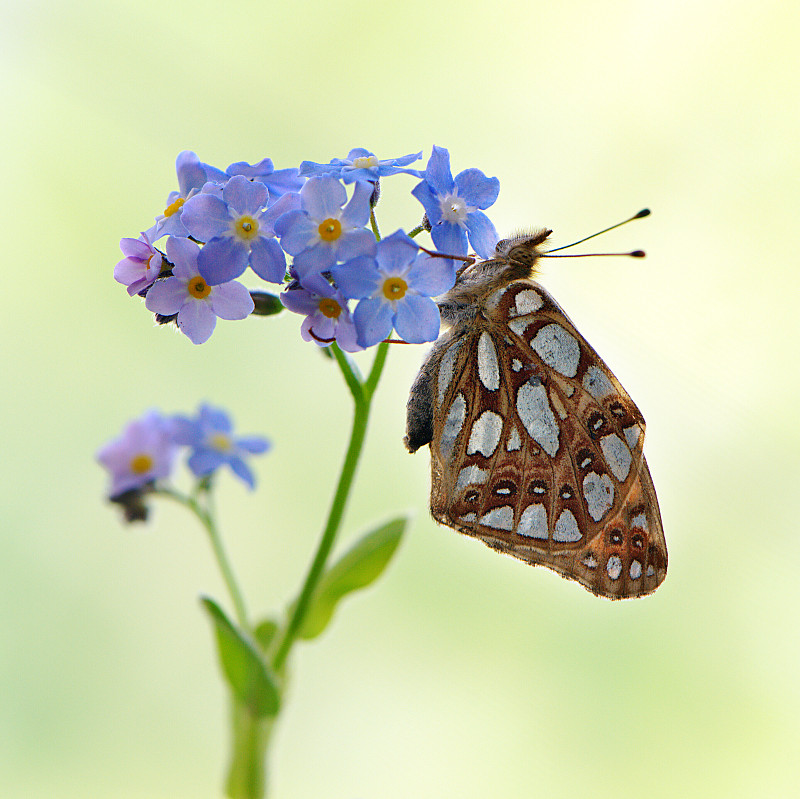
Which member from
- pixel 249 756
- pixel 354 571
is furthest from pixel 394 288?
pixel 249 756

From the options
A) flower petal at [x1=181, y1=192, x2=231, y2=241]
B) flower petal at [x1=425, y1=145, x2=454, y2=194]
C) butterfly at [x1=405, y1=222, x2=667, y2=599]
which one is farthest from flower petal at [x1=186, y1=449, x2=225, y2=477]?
flower petal at [x1=425, y1=145, x2=454, y2=194]

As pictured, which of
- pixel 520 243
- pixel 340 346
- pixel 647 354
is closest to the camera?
pixel 340 346

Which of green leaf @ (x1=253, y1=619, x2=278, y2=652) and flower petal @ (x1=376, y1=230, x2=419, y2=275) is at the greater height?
flower petal @ (x1=376, y1=230, x2=419, y2=275)

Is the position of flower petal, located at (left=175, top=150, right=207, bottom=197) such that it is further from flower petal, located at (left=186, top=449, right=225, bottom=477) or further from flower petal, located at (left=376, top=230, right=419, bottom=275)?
flower petal, located at (left=186, top=449, right=225, bottom=477)

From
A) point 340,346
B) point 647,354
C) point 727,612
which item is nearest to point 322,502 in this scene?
point 647,354

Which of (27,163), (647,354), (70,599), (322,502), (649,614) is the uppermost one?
(27,163)

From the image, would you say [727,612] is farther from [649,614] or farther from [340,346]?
[340,346]

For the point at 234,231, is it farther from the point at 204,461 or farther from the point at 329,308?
the point at 204,461

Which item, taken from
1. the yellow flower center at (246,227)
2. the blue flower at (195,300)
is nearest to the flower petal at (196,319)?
the blue flower at (195,300)

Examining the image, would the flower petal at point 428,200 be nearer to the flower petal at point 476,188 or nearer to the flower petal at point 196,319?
the flower petal at point 476,188
